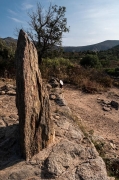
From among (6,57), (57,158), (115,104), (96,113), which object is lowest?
(96,113)

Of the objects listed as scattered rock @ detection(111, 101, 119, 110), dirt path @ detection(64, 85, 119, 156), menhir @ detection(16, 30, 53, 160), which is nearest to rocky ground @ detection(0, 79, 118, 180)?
menhir @ detection(16, 30, 53, 160)

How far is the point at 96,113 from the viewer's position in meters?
8.16

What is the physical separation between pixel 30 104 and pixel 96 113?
501cm

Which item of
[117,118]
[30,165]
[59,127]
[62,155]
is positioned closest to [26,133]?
[30,165]

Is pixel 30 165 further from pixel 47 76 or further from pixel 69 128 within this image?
pixel 47 76

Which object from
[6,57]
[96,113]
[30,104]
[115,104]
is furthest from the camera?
[6,57]

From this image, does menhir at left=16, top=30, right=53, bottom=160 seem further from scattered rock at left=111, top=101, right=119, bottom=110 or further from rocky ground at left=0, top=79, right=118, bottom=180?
scattered rock at left=111, top=101, right=119, bottom=110

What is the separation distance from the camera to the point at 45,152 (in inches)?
149

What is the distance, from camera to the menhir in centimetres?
340

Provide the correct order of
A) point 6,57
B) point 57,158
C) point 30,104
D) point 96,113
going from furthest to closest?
1. point 6,57
2. point 96,113
3. point 57,158
4. point 30,104

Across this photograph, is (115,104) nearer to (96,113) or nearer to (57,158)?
(96,113)

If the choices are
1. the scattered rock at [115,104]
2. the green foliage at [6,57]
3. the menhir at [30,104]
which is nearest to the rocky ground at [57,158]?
the menhir at [30,104]

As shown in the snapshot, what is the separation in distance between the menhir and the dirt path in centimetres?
262

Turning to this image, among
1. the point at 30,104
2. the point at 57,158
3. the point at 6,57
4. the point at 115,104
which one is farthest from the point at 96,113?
the point at 6,57
